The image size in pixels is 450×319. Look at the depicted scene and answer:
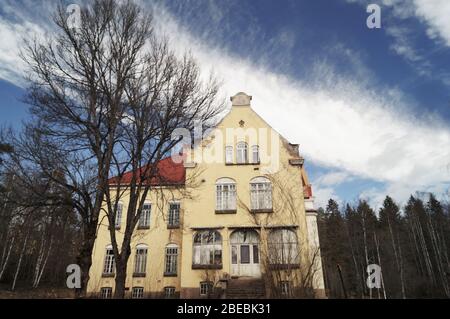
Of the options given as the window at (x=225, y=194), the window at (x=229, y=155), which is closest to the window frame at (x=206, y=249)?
the window at (x=225, y=194)

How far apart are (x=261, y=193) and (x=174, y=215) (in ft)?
23.8

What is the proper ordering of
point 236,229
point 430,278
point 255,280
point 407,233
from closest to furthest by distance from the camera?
1. point 255,280
2. point 236,229
3. point 430,278
4. point 407,233

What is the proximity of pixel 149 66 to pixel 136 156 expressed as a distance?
4.30 metres

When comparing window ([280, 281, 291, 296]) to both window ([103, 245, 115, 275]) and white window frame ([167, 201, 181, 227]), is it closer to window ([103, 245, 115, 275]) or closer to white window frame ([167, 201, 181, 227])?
white window frame ([167, 201, 181, 227])

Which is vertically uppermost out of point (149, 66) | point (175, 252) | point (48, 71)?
point (149, 66)

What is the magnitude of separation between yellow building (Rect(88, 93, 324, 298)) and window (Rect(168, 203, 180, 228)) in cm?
8

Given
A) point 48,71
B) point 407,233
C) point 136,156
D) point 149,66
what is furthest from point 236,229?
point 407,233

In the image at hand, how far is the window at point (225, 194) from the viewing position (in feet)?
Result: 70.7

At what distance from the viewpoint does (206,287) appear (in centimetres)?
1969
